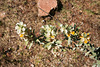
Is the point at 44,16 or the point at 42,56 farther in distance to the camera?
the point at 44,16

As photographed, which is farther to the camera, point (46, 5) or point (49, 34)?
point (46, 5)

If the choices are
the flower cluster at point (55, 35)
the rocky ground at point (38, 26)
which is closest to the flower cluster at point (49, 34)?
the flower cluster at point (55, 35)

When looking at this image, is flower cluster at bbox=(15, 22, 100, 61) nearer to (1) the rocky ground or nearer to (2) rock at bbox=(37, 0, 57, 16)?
(1) the rocky ground

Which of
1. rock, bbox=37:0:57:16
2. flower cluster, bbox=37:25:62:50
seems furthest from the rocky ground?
flower cluster, bbox=37:25:62:50

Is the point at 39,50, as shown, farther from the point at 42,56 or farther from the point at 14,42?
the point at 14,42

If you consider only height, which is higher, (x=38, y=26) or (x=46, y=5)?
(x=46, y=5)

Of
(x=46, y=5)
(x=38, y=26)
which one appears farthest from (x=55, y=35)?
(x=46, y=5)

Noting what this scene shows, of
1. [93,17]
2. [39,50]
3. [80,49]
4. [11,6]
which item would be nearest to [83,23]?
[93,17]

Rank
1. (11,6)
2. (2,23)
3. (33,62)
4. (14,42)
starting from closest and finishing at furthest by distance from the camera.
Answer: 1. (33,62)
2. (14,42)
3. (2,23)
4. (11,6)

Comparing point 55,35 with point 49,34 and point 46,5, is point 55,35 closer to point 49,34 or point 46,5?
point 49,34
